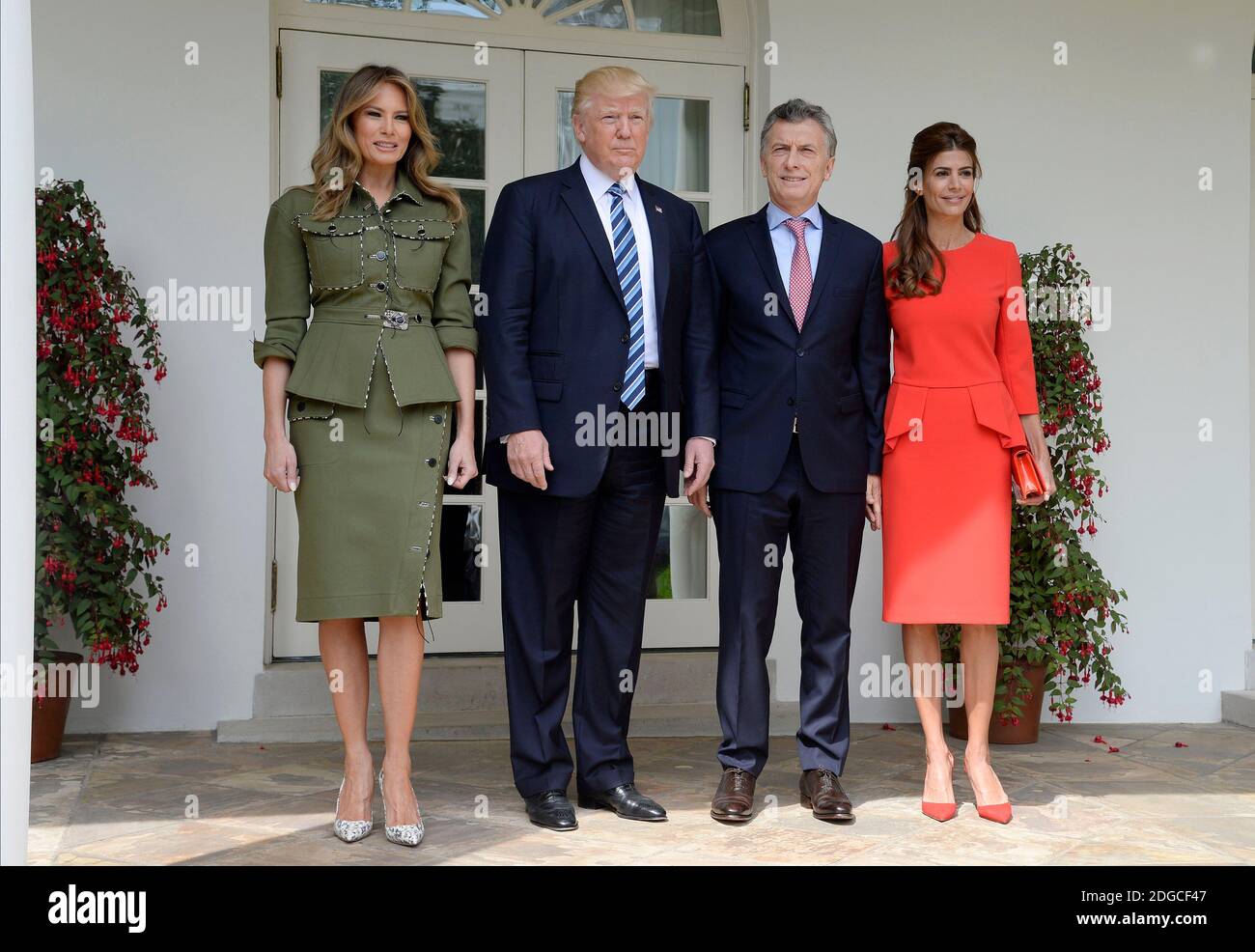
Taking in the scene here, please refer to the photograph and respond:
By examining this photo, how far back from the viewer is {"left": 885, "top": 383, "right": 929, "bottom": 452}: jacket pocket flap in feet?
11.7

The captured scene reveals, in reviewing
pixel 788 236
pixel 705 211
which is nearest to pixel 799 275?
pixel 788 236

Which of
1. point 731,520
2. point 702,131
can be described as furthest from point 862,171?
point 731,520

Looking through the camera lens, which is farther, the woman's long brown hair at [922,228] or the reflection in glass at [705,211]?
the reflection in glass at [705,211]

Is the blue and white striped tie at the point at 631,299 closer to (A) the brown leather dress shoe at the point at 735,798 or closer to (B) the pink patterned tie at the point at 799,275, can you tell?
(B) the pink patterned tie at the point at 799,275

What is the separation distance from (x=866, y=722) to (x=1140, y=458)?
1.55 metres

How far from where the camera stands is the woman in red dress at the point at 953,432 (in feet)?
11.6

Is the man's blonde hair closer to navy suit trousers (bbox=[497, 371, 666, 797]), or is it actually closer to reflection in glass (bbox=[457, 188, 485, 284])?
navy suit trousers (bbox=[497, 371, 666, 797])

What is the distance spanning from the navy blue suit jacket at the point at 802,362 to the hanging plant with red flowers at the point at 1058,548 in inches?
50.7

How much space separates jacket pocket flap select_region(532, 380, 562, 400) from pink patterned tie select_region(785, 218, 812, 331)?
68cm

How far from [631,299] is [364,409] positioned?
755 millimetres

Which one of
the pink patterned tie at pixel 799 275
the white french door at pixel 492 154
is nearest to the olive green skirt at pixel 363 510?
the pink patterned tie at pixel 799 275

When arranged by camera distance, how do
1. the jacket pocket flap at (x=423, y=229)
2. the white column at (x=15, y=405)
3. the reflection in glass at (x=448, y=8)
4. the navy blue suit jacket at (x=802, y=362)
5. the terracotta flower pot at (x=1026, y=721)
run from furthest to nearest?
1. the reflection in glass at (x=448, y=8)
2. the terracotta flower pot at (x=1026, y=721)
3. the navy blue suit jacket at (x=802, y=362)
4. the jacket pocket flap at (x=423, y=229)
5. the white column at (x=15, y=405)

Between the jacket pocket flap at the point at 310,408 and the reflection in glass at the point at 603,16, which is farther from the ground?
the reflection in glass at the point at 603,16

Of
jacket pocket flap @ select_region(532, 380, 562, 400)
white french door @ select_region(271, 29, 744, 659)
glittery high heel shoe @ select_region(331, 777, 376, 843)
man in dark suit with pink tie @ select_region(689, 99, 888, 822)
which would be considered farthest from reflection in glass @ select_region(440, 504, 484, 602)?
glittery high heel shoe @ select_region(331, 777, 376, 843)
